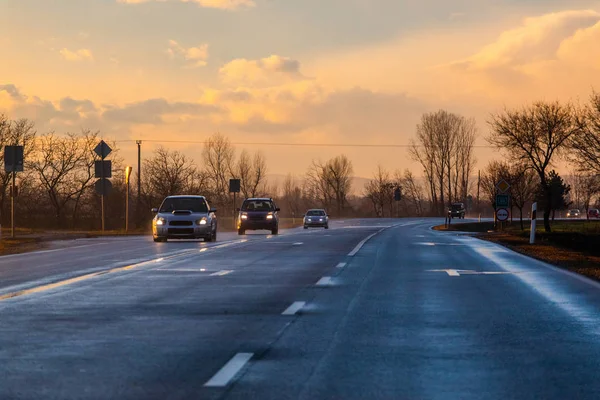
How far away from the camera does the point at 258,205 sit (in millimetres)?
51156

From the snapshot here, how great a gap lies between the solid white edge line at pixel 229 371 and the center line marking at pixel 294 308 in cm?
350

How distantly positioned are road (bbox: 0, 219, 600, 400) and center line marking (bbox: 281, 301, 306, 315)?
0.07 metres

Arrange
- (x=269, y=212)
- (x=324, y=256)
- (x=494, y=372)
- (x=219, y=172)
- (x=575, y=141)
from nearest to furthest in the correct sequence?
1. (x=494, y=372)
2. (x=324, y=256)
3. (x=269, y=212)
4. (x=575, y=141)
5. (x=219, y=172)

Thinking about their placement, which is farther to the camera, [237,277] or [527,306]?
[237,277]

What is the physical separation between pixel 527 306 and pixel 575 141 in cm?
4553

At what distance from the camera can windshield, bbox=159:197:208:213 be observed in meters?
38.4

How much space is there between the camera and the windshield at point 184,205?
3838cm

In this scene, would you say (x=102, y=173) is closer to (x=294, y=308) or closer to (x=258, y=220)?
(x=258, y=220)

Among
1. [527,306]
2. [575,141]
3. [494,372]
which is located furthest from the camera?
[575,141]

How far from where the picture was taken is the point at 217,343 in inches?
371

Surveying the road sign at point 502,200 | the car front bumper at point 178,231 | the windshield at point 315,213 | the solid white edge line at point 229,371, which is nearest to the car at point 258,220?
the road sign at point 502,200

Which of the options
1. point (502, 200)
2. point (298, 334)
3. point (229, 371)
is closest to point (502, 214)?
point (502, 200)

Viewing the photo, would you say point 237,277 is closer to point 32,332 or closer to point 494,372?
point 32,332

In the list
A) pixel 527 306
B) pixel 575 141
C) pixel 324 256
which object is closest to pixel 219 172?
pixel 575 141
